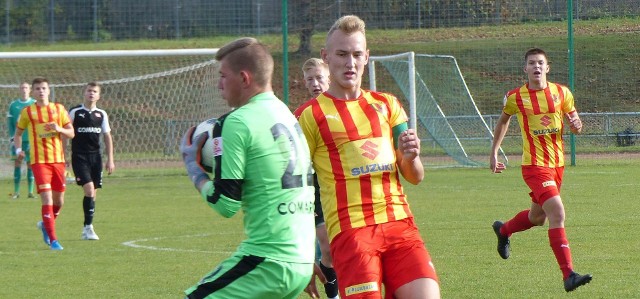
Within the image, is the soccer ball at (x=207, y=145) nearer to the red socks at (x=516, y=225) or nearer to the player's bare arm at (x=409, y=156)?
the player's bare arm at (x=409, y=156)

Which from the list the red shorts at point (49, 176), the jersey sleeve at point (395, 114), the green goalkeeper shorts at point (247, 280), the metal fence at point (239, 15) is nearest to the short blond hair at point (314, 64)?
the jersey sleeve at point (395, 114)

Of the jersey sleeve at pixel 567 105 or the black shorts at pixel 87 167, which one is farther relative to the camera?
the black shorts at pixel 87 167

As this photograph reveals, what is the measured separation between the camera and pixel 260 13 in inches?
1061

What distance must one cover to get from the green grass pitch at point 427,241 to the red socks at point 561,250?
6.9 inches

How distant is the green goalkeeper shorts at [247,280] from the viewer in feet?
13.9

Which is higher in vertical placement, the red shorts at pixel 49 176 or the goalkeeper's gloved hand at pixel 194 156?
the goalkeeper's gloved hand at pixel 194 156

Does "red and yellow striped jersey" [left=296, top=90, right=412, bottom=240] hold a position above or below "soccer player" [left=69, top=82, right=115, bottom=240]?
above

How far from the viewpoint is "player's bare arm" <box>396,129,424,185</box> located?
5121 mm

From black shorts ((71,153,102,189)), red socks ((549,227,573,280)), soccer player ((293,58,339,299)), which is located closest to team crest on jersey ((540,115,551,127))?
red socks ((549,227,573,280))

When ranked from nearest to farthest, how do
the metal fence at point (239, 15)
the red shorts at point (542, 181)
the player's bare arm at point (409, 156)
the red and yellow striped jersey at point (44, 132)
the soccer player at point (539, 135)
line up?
the player's bare arm at point (409, 156)
the red shorts at point (542, 181)
the soccer player at point (539, 135)
the red and yellow striped jersey at point (44, 132)
the metal fence at point (239, 15)

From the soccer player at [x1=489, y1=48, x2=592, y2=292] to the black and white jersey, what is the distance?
5879 millimetres

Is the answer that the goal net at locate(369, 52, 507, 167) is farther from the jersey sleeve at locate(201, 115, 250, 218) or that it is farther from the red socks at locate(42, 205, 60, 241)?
the jersey sleeve at locate(201, 115, 250, 218)

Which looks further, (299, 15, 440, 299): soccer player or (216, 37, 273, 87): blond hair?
(299, 15, 440, 299): soccer player

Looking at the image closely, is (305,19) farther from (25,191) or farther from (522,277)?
(522,277)
